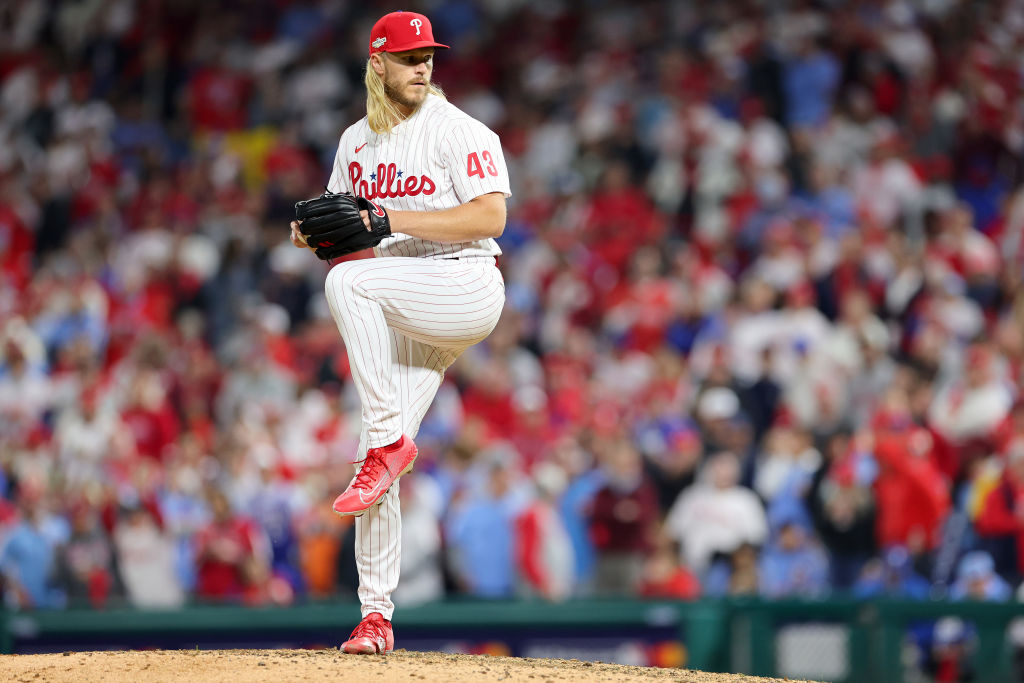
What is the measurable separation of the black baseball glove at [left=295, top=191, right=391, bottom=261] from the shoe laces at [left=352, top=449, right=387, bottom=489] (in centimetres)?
70

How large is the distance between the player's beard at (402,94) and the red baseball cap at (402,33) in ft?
0.38

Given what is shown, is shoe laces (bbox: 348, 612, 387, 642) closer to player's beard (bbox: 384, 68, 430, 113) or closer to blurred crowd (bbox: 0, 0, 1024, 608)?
player's beard (bbox: 384, 68, 430, 113)

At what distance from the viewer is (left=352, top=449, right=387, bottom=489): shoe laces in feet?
15.7

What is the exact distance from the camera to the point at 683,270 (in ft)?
37.8

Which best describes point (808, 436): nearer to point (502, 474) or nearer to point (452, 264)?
point (502, 474)

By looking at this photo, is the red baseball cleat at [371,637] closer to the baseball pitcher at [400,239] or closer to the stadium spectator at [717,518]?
the baseball pitcher at [400,239]

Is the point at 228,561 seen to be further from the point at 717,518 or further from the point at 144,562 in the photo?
the point at 717,518

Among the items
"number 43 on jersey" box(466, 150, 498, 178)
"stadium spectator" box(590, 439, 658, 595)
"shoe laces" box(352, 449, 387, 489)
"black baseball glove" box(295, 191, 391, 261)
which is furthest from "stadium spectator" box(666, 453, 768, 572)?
"black baseball glove" box(295, 191, 391, 261)

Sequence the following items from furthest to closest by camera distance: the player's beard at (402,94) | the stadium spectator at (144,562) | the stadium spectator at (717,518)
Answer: the stadium spectator at (144,562) → the stadium spectator at (717,518) → the player's beard at (402,94)

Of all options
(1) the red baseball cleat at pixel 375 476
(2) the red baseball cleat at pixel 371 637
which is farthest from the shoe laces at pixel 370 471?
(2) the red baseball cleat at pixel 371 637

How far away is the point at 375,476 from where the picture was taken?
4820 millimetres

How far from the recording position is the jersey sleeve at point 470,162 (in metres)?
4.81

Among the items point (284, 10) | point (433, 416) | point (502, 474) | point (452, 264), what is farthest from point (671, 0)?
point (452, 264)

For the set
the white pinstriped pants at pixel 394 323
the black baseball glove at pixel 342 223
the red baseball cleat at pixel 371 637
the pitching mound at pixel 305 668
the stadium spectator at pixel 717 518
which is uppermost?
the black baseball glove at pixel 342 223
